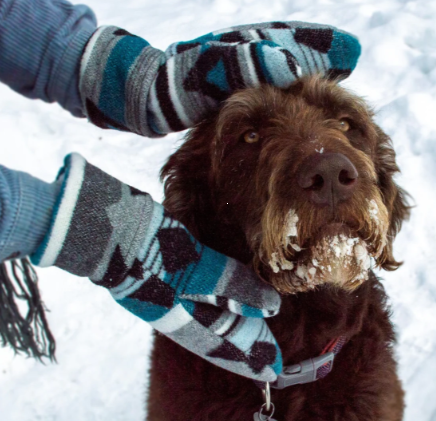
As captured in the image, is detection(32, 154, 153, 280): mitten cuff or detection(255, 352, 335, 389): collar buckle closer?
detection(32, 154, 153, 280): mitten cuff

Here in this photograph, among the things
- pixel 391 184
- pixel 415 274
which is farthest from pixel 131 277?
pixel 415 274

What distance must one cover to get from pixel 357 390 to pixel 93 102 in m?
1.78

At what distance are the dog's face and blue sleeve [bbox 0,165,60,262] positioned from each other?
803mm

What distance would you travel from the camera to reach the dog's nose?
5.13 feet

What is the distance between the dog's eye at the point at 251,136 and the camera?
2082 millimetres

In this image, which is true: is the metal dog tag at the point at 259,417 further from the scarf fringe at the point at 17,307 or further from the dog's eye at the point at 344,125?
the dog's eye at the point at 344,125

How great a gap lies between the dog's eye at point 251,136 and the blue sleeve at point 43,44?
805 mm

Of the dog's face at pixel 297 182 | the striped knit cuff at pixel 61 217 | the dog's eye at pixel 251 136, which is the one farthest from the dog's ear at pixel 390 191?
the striped knit cuff at pixel 61 217

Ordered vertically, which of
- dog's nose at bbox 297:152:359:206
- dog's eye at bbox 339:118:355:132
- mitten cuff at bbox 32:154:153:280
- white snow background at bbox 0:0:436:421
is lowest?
white snow background at bbox 0:0:436:421

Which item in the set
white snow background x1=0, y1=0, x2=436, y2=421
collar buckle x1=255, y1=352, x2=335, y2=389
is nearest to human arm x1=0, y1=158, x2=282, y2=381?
collar buckle x1=255, y1=352, x2=335, y2=389

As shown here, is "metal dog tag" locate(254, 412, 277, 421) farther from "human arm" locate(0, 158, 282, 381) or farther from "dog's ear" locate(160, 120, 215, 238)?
"dog's ear" locate(160, 120, 215, 238)

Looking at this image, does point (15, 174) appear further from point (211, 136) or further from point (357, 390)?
point (357, 390)

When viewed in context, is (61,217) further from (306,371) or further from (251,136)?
(306,371)

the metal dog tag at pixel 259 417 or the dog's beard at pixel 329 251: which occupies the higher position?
the dog's beard at pixel 329 251
